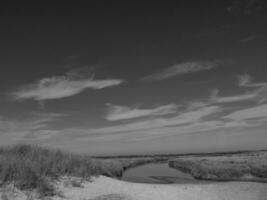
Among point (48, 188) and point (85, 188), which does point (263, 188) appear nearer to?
point (85, 188)

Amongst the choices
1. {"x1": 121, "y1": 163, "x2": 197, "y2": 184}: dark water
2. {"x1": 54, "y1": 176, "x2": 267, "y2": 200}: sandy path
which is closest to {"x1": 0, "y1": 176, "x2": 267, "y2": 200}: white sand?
{"x1": 54, "y1": 176, "x2": 267, "y2": 200}: sandy path

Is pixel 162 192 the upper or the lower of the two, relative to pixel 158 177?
upper

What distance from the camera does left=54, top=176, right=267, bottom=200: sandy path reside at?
15008 millimetres

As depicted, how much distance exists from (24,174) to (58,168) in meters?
4.98

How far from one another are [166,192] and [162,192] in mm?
308

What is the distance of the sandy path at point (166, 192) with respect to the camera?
49.2 ft

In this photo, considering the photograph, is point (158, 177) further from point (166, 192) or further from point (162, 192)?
point (162, 192)

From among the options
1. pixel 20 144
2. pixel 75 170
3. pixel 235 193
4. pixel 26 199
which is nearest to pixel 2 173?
pixel 26 199

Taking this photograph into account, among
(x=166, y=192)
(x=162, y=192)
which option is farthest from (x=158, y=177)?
(x=162, y=192)

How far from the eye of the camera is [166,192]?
17.5 meters

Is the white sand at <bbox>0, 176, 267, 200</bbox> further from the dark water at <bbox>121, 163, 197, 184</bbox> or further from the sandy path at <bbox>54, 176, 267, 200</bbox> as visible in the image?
the dark water at <bbox>121, 163, 197, 184</bbox>

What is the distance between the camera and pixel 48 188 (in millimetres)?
13789

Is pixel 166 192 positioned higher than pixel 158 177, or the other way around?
pixel 166 192

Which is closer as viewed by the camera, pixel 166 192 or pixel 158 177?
pixel 166 192
